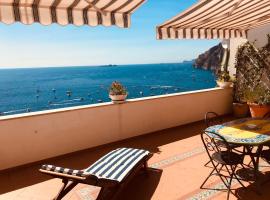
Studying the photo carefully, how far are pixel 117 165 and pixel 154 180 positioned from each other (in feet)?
2.71

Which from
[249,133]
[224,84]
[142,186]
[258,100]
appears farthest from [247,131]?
[224,84]

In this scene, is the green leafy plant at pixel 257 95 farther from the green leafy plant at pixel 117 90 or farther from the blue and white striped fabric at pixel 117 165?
the blue and white striped fabric at pixel 117 165

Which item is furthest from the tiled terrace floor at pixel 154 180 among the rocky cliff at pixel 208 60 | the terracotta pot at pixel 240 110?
the rocky cliff at pixel 208 60

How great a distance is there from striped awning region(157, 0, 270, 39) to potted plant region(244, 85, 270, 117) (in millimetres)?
1829

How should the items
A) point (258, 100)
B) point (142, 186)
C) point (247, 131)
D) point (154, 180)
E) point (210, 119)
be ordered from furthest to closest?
point (258, 100) < point (210, 119) < point (154, 180) < point (142, 186) < point (247, 131)

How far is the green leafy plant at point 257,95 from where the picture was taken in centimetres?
775

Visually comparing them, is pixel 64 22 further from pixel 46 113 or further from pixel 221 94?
pixel 221 94

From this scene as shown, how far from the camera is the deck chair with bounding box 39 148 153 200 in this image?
→ 3.19m

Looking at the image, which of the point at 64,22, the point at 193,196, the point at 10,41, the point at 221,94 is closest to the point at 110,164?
the point at 193,196

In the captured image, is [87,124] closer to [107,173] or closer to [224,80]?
[107,173]

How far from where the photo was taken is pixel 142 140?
21.4 feet

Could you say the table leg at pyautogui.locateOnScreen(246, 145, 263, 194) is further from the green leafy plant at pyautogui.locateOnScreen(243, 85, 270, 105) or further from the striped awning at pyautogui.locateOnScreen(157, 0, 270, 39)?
the green leafy plant at pyautogui.locateOnScreen(243, 85, 270, 105)

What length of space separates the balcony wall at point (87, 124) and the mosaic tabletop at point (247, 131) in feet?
8.69

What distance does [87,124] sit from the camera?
5.87m
